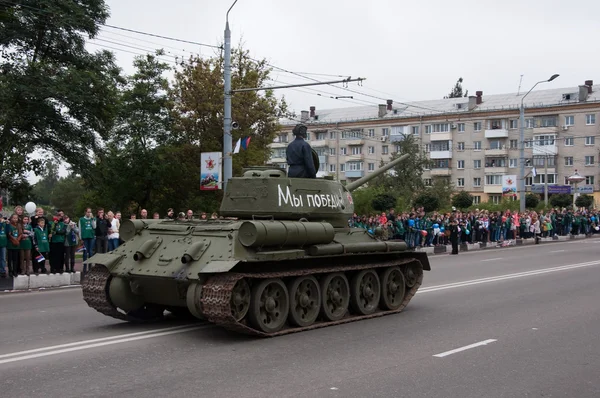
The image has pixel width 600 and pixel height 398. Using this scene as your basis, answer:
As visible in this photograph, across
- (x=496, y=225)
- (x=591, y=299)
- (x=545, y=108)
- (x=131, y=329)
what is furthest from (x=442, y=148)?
(x=131, y=329)

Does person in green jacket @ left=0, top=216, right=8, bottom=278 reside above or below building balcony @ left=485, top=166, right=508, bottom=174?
below

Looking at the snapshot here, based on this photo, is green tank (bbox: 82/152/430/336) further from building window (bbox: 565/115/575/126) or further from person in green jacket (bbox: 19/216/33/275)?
building window (bbox: 565/115/575/126)

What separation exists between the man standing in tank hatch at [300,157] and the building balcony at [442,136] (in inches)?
2715

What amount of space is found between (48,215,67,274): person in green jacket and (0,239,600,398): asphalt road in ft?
15.2

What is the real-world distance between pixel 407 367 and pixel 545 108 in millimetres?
71003

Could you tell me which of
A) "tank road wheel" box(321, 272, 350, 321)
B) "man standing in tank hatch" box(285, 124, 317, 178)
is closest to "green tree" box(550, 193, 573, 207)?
"man standing in tank hatch" box(285, 124, 317, 178)

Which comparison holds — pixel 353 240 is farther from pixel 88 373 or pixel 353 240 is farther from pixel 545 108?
pixel 545 108

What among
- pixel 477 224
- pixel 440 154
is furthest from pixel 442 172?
pixel 477 224

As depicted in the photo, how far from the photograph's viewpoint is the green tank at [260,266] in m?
9.74

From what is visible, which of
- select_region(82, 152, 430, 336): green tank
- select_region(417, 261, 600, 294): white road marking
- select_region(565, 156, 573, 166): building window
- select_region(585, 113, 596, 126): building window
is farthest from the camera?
select_region(565, 156, 573, 166): building window

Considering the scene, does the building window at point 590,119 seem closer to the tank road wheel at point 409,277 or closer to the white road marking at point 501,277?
the white road marking at point 501,277

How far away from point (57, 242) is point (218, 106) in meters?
15.4

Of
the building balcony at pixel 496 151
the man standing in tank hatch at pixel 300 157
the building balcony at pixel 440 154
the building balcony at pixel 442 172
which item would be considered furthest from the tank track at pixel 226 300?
the building balcony at pixel 442 172

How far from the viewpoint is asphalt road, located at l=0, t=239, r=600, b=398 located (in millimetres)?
7215
